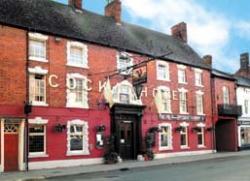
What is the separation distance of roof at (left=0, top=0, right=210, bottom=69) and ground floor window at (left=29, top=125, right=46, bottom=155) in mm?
5863

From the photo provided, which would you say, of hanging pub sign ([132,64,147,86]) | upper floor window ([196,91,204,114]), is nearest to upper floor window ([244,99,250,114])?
upper floor window ([196,91,204,114])

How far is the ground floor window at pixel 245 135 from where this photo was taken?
43.6 meters

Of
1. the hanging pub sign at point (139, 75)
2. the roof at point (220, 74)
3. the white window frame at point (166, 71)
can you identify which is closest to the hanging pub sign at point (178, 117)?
the white window frame at point (166, 71)

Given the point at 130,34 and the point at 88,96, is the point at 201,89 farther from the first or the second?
the point at 88,96

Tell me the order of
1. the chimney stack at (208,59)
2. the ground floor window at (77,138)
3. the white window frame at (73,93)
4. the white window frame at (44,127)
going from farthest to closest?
the chimney stack at (208,59) < the white window frame at (73,93) < the ground floor window at (77,138) < the white window frame at (44,127)

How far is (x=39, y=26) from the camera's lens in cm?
2567

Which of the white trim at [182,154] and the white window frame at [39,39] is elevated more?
the white window frame at [39,39]

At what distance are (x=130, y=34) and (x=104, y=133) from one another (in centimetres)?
937

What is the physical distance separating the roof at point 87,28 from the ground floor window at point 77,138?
18.5ft

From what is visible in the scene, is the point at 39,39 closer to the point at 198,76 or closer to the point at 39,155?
the point at 39,155

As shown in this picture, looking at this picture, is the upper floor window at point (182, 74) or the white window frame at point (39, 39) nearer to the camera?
the white window frame at point (39, 39)

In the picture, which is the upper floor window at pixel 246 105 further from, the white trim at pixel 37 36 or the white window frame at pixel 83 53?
the white trim at pixel 37 36

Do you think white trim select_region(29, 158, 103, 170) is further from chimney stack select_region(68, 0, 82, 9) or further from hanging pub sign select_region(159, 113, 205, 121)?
chimney stack select_region(68, 0, 82, 9)

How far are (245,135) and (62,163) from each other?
82.5 ft
